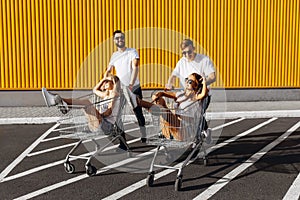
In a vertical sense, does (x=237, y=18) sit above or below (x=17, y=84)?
above

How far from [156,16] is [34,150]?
5.91 metres

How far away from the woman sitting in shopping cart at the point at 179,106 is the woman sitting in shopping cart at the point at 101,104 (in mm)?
414

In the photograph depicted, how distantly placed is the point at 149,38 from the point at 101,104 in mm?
6293

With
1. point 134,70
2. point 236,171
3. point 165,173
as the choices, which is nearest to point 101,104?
point 134,70

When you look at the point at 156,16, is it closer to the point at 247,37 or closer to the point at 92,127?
the point at 247,37

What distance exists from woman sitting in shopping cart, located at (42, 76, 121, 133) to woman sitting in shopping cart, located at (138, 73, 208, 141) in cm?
41

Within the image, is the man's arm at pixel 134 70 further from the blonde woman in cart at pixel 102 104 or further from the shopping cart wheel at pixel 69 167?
the shopping cart wheel at pixel 69 167

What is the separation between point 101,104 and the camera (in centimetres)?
591

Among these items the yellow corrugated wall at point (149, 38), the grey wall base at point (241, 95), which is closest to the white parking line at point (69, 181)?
the grey wall base at point (241, 95)

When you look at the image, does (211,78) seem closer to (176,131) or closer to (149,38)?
(176,131)

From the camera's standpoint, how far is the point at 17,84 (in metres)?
11.5

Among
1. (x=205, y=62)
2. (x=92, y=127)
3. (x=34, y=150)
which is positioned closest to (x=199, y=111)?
(x=205, y=62)

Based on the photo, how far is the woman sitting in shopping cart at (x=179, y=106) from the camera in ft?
17.8

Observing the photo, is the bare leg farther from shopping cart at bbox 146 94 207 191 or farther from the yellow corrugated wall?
the yellow corrugated wall
